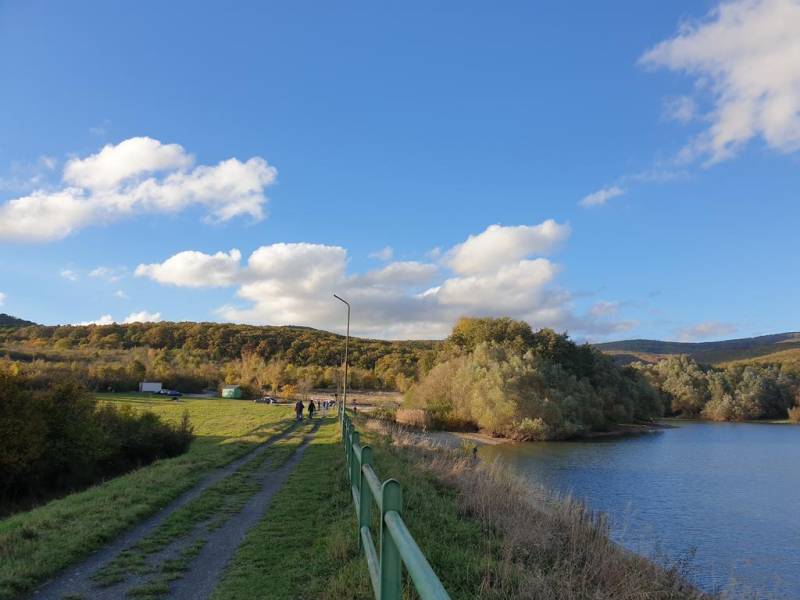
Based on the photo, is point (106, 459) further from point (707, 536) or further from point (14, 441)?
point (707, 536)

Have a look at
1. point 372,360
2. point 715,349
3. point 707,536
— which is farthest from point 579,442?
point 715,349

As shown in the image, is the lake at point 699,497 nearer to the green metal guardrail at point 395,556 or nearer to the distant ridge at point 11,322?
the green metal guardrail at point 395,556

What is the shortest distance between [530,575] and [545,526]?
4363mm

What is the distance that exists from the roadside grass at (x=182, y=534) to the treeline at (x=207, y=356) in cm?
6264

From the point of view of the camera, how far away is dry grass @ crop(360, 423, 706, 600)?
20.3 ft

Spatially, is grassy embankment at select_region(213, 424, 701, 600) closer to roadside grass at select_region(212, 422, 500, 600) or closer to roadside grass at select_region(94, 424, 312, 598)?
roadside grass at select_region(212, 422, 500, 600)

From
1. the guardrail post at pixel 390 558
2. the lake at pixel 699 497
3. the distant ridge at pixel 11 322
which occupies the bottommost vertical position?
the lake at pixel 699 497

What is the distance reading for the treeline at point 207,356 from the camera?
8781cm

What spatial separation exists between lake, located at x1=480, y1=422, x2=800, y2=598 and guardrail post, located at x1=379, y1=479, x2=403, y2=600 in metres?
9.95

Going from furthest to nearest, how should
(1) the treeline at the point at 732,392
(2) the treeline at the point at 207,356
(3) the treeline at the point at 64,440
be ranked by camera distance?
(2) the treeline at the point at 207,356, (1) the treeline at the point at 732,392, (3) the treeline at the point at 64,440

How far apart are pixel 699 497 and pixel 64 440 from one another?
974 inches

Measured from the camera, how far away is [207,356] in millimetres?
128875

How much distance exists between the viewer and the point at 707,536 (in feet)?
55.3

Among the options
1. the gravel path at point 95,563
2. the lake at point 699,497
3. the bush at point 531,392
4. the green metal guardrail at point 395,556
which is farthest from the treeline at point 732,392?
the green metal guardrail at point 395,556
